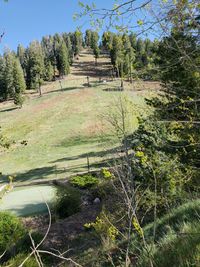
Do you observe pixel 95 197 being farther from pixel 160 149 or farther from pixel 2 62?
pixel 2 62

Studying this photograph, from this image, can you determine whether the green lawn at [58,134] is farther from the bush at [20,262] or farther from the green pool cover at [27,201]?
the bush at [20,262]

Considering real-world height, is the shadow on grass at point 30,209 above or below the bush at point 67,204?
below

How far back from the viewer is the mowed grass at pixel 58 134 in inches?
850

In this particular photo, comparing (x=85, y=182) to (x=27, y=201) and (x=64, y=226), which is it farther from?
(x=64, y=226)

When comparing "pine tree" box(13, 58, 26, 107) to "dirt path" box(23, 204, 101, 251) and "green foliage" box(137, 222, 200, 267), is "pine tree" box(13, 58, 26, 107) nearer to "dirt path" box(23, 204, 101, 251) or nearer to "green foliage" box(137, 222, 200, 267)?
"dirt path" box(23, 204, 101, 251)

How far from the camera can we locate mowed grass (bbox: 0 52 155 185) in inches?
850

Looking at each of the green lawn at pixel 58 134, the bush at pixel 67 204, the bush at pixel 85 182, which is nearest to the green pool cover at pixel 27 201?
the bush at pixel 67 204

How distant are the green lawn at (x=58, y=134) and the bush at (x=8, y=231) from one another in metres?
4.12

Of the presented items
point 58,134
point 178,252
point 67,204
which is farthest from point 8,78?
point 178,252

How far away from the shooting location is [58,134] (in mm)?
34156

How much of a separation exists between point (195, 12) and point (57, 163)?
2125 cm

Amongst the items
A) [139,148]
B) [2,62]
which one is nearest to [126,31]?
[139,148]

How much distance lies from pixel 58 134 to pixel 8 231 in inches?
1017

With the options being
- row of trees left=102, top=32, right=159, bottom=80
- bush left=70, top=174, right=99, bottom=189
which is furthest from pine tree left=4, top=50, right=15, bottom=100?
row of trees left=102, top=32, right=159, bottom=80
